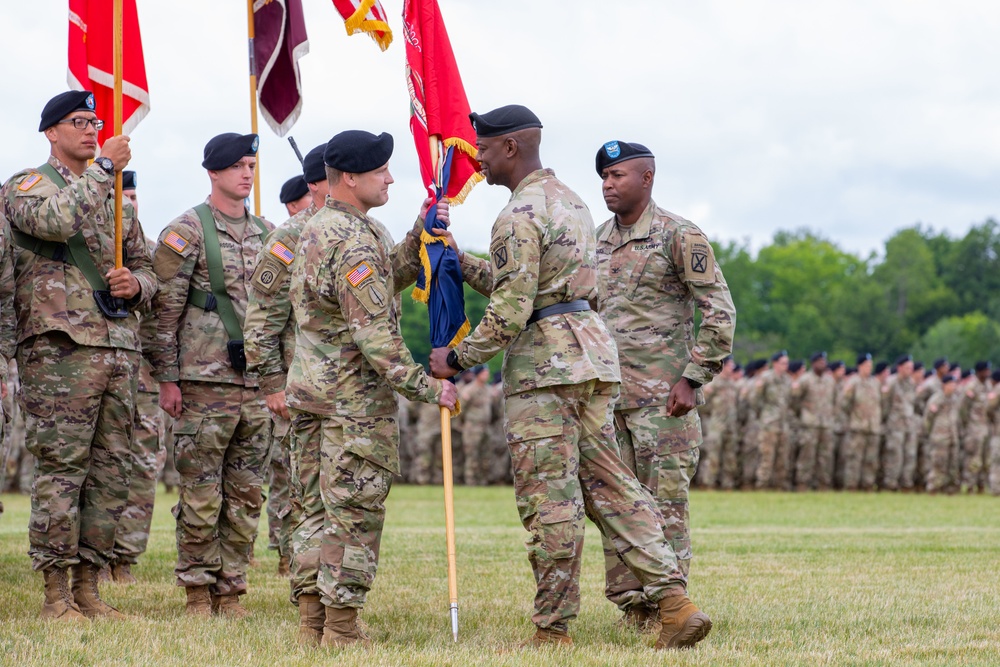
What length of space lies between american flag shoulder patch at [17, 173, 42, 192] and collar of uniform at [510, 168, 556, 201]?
269 cm

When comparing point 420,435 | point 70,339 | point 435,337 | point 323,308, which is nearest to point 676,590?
point 435,337

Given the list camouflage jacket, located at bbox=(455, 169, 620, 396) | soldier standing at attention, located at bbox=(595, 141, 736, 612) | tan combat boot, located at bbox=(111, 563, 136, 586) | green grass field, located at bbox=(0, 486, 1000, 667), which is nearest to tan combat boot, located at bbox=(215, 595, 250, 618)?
green grass field, located at bbox=(0, 486, 1000, 667)

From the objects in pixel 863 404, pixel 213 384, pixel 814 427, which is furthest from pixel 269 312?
pixel 863 404

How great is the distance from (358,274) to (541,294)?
3.05 ft

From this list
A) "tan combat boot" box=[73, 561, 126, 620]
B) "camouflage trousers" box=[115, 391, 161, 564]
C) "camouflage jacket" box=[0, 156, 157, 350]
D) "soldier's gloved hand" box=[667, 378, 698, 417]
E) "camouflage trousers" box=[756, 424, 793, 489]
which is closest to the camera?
"camouflage jacket" box=[0, 156, 157, 350]

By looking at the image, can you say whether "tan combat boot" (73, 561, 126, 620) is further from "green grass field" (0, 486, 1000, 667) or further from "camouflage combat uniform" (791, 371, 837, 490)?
"camouflage combat uniform" (791, 371, 837, 490)

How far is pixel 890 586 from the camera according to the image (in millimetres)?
8273

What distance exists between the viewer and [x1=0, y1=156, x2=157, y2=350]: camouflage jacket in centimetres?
663

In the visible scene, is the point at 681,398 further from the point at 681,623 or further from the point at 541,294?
the point at 681,623

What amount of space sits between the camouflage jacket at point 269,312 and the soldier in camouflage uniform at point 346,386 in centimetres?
56

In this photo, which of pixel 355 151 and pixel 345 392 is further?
pixel 355 151

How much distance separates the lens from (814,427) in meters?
23.2

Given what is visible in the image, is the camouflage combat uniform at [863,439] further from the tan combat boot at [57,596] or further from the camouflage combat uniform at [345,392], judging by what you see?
the tan combat boot at [57,596]

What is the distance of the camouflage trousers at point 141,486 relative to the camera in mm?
8766
